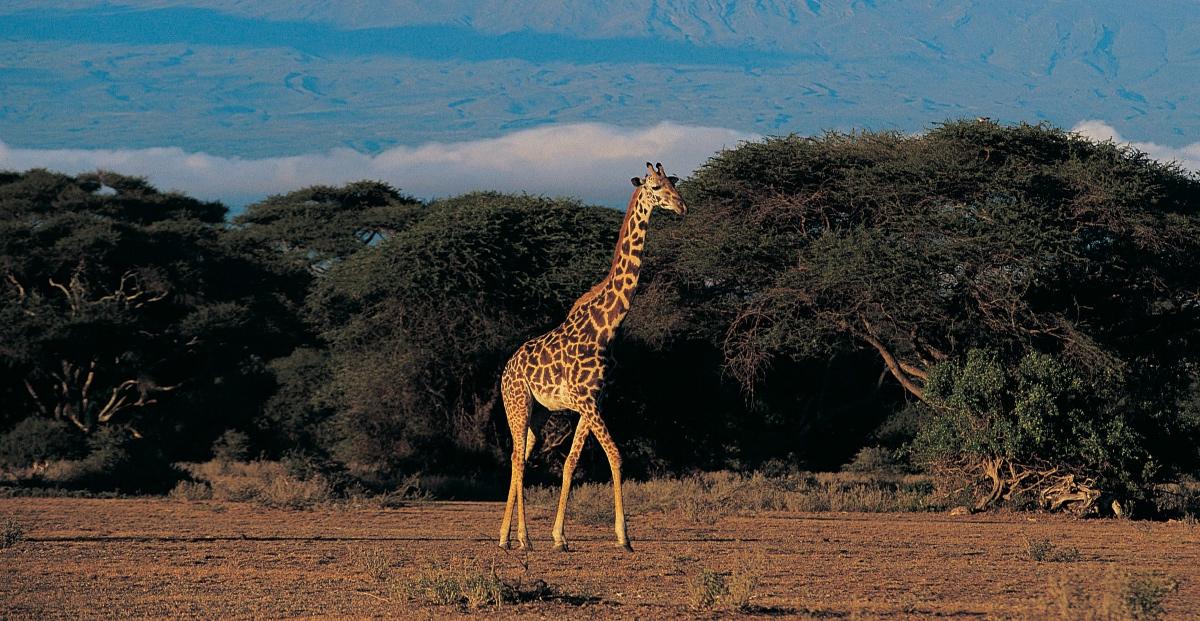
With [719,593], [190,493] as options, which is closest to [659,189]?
[719,593]

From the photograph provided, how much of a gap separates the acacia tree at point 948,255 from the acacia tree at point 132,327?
14.7 metres

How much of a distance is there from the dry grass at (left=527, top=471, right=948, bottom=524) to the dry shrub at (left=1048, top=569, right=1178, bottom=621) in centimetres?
813

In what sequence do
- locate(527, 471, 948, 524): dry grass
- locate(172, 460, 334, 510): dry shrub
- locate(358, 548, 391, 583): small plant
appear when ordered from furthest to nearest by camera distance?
locate(172, 460, 334, 510): dry shrub
locate(527, 471, 948, 524): dry grass
locate(358, 548, 391, 583): small plant

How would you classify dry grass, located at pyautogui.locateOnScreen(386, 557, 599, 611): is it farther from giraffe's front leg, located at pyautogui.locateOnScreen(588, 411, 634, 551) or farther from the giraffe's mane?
the giraffe's mane

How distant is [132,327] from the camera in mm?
33938

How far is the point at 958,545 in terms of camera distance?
16438mm

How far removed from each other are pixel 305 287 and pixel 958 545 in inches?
1180

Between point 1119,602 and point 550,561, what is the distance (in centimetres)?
573

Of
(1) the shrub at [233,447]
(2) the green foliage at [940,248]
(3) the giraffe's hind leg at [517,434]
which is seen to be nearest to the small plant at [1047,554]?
(3) the giraffe's hind leg at [517,434]

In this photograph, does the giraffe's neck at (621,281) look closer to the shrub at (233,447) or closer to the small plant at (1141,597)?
the small plant at (1141,597)

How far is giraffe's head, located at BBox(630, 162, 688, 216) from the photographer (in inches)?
587

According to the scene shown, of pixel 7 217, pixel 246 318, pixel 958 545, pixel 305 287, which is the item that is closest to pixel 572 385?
pixel 958 545

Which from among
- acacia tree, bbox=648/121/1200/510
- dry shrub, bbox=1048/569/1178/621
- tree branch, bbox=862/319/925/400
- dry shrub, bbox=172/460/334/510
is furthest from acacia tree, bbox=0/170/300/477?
dry shrub, bbox=1048/569/1178/621

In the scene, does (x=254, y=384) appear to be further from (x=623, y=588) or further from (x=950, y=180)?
(x=623, y=588)
